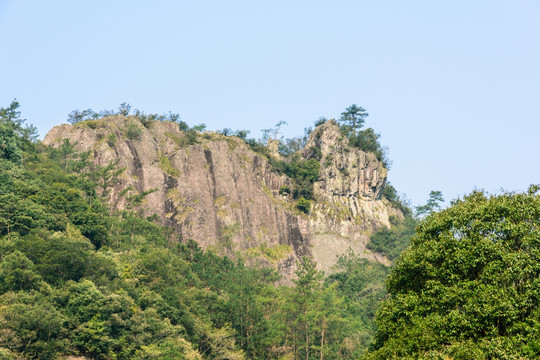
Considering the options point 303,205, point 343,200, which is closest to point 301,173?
point 303,205

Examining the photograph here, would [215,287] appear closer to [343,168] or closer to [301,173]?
[301,173]

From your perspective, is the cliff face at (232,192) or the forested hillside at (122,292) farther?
the cliff face at (232,192)

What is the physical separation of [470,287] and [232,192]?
227 feet

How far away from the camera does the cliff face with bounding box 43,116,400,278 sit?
86688 millimetres

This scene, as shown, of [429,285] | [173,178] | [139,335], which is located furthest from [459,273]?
[173,178]

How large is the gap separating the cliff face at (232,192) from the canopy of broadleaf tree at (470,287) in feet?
191

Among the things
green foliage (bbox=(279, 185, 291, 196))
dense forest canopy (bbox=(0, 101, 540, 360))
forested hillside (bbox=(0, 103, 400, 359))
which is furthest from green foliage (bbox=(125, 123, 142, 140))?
green foliage (bbox=(279, 185, 291, 196))

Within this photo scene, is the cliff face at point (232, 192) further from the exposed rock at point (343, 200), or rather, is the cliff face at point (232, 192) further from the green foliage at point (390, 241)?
the green foliage at point (390, 241)

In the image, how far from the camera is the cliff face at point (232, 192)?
284ft

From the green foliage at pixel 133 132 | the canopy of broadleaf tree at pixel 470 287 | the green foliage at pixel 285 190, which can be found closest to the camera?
the canopy of broadleaf tree at pixel 470 287

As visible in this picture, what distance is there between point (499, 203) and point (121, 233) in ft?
173

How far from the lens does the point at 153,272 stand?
59.2 meters

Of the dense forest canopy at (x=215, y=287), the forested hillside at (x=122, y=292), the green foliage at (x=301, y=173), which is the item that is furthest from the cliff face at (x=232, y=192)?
the forested hillside at (x=122, y=292)

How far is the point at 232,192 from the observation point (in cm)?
9288
